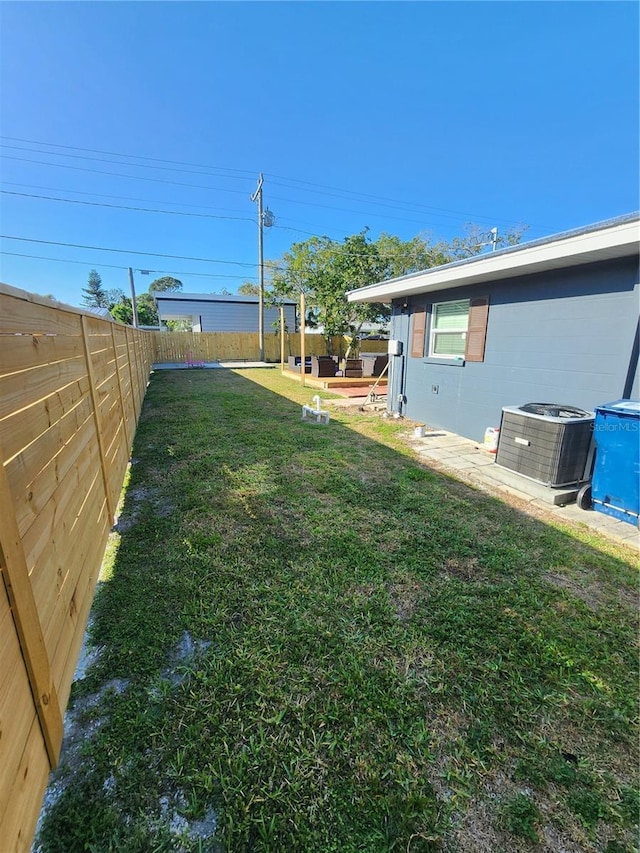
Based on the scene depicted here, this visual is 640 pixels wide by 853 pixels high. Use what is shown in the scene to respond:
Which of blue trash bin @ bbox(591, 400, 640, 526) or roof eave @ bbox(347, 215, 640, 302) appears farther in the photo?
roof eave @ bbox(347, 215, 640, 302)

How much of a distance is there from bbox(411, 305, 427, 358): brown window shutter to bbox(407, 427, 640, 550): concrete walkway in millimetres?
1747

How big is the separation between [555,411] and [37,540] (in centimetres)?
438

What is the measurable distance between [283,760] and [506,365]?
4.90 meters

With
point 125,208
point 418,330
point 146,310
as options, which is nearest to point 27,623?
point 418,330

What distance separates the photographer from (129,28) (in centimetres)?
778

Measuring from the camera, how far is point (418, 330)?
650cm

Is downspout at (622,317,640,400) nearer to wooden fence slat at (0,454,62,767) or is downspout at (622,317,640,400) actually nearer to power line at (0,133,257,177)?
wooden fence slat at (0,454,62,767)

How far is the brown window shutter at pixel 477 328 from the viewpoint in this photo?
5.04 meters

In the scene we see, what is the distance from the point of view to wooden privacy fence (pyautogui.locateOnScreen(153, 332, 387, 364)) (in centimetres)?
1794

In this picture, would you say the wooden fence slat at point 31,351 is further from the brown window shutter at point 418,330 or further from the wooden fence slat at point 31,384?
the brown window shutter at point 418,330

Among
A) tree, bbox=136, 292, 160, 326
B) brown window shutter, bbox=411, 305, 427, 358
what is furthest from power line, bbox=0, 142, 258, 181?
tree, bbox=136, 292, 160, 326

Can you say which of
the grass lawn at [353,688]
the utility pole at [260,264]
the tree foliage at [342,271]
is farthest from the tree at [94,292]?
the grass lawn at [353,688]

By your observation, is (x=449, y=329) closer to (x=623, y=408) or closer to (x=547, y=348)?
(x=547, y=348)

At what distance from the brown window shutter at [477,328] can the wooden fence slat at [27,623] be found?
5.46m
